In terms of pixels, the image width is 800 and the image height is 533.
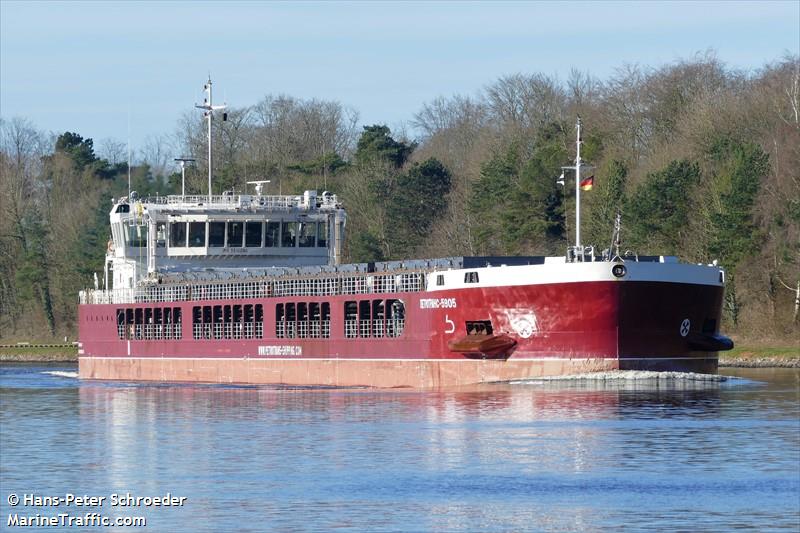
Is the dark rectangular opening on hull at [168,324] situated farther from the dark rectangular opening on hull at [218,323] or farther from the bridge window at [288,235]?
the bridge window at [288,235]

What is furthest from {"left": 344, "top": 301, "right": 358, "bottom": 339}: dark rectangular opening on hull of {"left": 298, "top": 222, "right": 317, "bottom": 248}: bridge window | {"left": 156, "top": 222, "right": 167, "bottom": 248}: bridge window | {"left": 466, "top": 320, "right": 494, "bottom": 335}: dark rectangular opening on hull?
{"left": 156, "top": 222, "right": 167, "bottom": 248}: bridge window

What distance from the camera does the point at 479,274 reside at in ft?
163

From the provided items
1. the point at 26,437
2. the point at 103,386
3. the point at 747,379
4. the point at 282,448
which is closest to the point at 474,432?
the point at 282,448

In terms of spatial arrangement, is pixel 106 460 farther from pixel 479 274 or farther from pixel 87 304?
pixel 87 304

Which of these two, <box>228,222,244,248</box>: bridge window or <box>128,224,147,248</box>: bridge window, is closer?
<box>228,222,244,248</box>: bridge window

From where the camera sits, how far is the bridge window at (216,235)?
6956cm

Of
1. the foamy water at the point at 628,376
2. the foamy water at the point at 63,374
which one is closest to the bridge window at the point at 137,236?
the foamy water at the point at 63,374

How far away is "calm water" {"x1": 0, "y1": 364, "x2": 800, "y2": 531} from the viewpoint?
2745 cm

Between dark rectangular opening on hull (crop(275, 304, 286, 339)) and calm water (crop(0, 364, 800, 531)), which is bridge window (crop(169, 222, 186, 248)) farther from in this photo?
calm water (crop(0, 364, 800, 531))

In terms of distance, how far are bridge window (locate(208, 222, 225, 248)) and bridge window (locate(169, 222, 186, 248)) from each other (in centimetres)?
140

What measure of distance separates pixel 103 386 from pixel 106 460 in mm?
30124

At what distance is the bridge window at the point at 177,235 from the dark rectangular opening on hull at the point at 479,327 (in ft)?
77.6

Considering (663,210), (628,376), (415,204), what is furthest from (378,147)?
(628,376)

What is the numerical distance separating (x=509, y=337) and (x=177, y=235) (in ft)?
84.4
